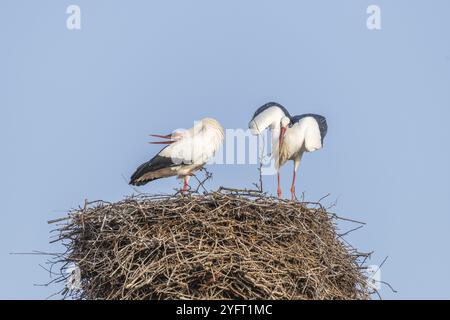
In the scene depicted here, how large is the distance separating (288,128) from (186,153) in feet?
3.40

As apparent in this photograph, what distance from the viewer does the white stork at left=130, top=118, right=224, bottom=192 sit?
356 inches

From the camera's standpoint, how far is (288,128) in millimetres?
9500

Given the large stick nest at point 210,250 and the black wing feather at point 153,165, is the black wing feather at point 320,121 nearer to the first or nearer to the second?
the black wing feather at point 153,165

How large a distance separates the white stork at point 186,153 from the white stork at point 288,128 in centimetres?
49

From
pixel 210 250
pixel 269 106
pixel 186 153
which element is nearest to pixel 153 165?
pixel 186 153

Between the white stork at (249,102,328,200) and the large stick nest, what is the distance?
65.3 inches

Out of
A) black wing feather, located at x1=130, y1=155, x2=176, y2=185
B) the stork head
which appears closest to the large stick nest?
black wing feather, located at x1=130, y1=155, x2=176, y2=185

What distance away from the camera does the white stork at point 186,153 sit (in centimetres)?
903

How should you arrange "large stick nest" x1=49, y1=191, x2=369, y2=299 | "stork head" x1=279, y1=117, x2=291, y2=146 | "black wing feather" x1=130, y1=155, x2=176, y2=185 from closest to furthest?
1. "large stick nest" x1=49, y1=191, x2=369, y2=299
2. "black wing feather" x1=130, y1=155, x2=176, y2=185
3. "stork head" x1=279, y1=117, x2=291, y2=146

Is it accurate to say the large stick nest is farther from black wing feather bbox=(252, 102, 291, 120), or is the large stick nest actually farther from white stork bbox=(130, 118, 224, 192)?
black wing feather bbox=(252, 102, 291, 120)

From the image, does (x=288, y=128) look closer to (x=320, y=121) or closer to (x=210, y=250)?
(x=320, y=121)

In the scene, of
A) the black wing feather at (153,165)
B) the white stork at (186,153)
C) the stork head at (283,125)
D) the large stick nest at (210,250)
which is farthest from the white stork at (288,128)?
the large stick nest at (210,250)
